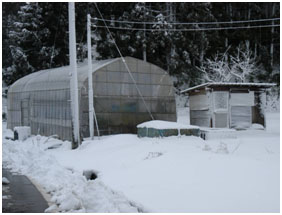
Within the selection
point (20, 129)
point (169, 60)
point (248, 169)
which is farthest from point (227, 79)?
point (248, 169)

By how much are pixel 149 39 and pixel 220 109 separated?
1526 centimetres

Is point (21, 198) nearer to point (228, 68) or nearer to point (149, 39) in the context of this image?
point (149, 39)

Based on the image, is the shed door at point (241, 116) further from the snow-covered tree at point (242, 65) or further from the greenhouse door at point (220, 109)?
the snow-covered tree at point (242, 65)

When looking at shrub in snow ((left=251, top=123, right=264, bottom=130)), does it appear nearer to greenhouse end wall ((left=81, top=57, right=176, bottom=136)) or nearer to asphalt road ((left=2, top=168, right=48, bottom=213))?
greenhouse end wall ((left=81, top=57, right=176, bottom=136))

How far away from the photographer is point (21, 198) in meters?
7.76

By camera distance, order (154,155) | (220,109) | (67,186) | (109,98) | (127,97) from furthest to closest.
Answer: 1. (220,109)
2. (127,97)
3. (109,98)
4. (154,155)
5. (67,186)

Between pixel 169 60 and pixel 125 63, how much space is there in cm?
1587

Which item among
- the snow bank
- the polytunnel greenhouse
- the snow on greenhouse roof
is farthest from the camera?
the snow on greenhouse roof

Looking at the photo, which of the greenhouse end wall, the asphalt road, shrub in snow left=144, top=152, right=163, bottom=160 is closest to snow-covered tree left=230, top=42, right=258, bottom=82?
the greenhouse end wall

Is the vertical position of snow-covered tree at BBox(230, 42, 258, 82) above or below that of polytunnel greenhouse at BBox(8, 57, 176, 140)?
above

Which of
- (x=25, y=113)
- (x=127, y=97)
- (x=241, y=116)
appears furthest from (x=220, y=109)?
(x=25, y=113)

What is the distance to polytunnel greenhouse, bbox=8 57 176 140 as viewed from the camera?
17703 mm

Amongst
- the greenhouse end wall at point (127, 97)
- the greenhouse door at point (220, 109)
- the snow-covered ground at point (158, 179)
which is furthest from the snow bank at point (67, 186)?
the greenhouse door at point (220, 109)

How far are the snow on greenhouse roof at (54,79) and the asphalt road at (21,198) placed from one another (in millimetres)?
8619
